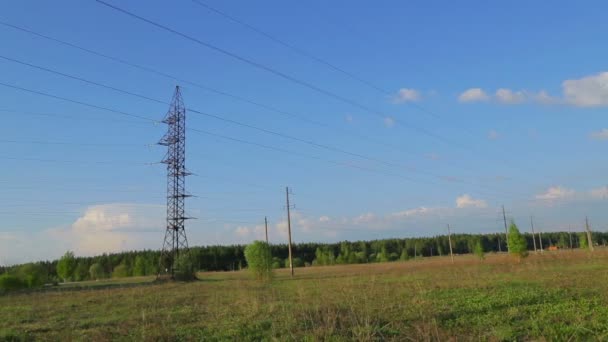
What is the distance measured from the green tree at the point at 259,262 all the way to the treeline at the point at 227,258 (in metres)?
2.88

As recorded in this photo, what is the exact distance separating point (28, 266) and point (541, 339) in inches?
2460

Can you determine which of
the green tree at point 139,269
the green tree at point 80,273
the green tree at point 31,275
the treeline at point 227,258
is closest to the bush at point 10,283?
the treeline at point 227,258

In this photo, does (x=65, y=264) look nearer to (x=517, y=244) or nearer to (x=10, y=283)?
(x=10, y=283)

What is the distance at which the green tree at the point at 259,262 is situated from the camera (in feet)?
139

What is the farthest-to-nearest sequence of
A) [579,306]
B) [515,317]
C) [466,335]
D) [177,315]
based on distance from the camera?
[177,315], [579,306], [515,317], [466,335]

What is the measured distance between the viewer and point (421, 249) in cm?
16738

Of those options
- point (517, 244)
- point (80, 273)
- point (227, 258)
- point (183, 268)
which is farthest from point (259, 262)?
point (227, 258)

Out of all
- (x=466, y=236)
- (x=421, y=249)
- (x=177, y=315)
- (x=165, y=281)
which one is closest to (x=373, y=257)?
(x=421, y=249)

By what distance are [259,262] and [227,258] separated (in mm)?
94076

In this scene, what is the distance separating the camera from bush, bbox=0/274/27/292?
48.1 metres

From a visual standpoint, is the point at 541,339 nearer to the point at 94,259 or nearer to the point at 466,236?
the point at 94,259

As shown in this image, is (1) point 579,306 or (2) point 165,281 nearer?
(1) point 579,306

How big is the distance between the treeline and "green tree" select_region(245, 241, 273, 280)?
2.88 metres

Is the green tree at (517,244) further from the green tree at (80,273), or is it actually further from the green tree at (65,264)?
the green tree at (80,273)
